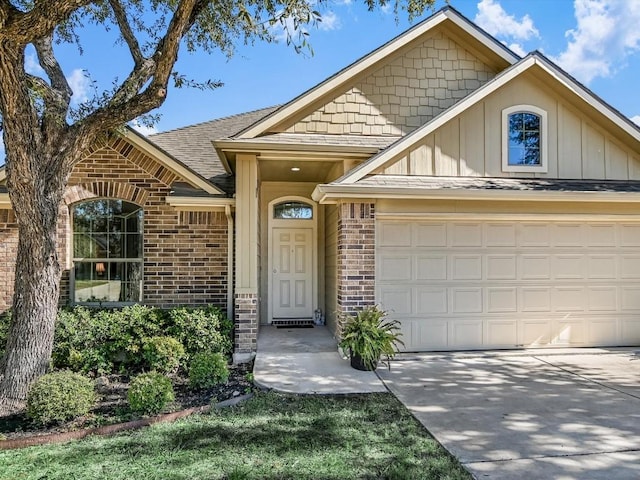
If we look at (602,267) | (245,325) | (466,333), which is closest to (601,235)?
(602,267)

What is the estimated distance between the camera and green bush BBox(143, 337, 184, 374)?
20.6 feet

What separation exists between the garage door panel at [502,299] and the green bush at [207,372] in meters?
4.68

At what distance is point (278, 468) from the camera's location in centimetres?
358

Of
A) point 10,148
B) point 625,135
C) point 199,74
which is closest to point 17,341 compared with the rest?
point 10,148

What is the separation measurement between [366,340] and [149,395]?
301 centimetres

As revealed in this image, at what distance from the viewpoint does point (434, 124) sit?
7281 mm

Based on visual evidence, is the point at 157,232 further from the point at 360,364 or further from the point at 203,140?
the point at 360,364

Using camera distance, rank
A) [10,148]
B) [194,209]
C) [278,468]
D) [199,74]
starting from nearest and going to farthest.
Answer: [278,468] → [10,148] → [199,74] → [194,209]

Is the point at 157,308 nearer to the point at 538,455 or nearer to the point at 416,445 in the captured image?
the point at 416,445

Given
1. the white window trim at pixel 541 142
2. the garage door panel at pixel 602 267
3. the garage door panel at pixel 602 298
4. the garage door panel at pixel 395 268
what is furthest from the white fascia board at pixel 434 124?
the garage door panel at pixel 602 298

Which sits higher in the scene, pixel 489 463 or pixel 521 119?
pixel 521 119

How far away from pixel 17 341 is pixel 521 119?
26.9 ft

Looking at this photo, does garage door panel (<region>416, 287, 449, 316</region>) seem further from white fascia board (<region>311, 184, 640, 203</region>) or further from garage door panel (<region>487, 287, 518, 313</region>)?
white fascia board (<region>311, 184, 640, 203</region>)

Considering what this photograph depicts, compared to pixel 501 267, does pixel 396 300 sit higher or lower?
lower
